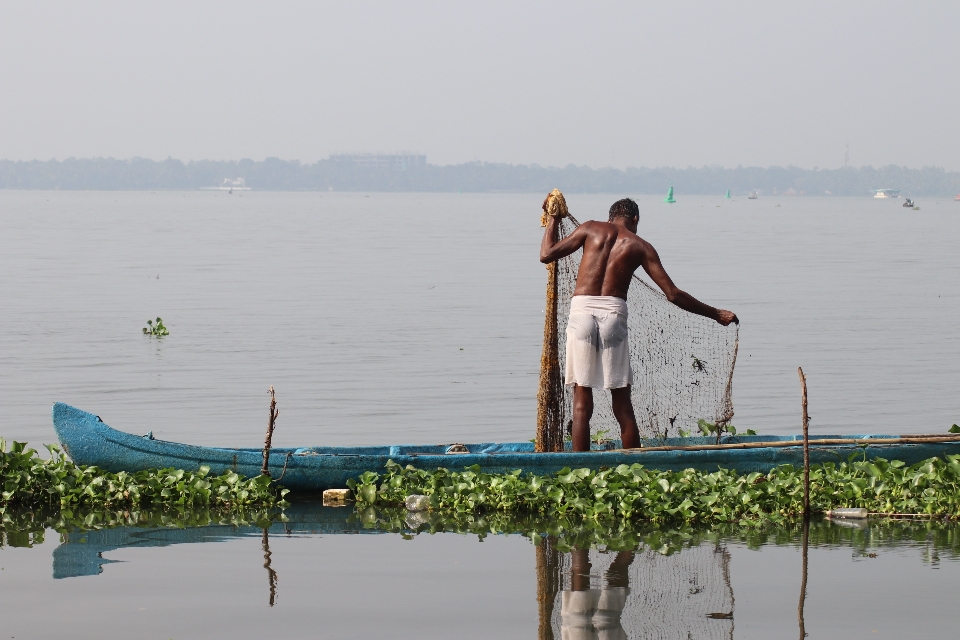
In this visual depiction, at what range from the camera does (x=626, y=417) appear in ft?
32.1

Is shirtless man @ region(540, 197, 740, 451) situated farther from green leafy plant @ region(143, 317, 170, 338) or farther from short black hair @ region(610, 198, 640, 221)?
green leafy plant @ region(143, 317, 170, 338)

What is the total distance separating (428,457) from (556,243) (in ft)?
5.99

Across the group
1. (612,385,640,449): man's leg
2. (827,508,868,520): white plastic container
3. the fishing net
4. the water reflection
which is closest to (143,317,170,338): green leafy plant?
the water reflection

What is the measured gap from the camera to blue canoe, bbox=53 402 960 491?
9.42 metres

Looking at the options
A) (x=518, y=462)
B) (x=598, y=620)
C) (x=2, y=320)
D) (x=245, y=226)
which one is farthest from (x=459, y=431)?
(x=245, y=226)

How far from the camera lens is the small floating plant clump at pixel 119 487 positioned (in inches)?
370

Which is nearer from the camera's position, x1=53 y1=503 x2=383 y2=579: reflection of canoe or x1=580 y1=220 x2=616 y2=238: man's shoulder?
x1=53 y1=503 x2=383 y2=579: reflection of canoe

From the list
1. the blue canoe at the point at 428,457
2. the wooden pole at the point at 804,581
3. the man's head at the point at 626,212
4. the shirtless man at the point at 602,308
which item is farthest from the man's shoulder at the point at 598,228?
the wooden pole at the point at 804,581

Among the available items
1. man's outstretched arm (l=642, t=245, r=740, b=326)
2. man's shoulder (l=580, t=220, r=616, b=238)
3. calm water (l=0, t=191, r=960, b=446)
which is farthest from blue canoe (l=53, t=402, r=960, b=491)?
calm water (l=0, t=191, r=960, b=446)

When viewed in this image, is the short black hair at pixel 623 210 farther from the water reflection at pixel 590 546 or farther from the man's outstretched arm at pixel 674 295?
the water reflection at pixel 590 546

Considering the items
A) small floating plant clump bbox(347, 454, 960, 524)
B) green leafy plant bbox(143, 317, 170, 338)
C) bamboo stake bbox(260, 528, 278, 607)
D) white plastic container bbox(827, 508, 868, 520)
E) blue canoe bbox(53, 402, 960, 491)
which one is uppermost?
green leafy plant bbox(143, 317, 170, 338)

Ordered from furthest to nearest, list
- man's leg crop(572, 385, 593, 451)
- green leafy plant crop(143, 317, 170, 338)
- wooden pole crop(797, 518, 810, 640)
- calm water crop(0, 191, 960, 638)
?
green leafy plant crop(143, 317, 170, 338) < man's leg crop(572, 385, 593, 451) < calm water crop(0, 191, 960, 638) < wooden pole crop(797, 518, 810, 640)

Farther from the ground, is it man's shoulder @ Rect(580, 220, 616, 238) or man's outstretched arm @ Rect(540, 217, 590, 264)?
man's shoulder @ Rect(580, 220, 616, 238)

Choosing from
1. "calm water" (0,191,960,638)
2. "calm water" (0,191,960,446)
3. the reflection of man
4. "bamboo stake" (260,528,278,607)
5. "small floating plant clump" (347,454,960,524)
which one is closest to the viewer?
the reflection of man
